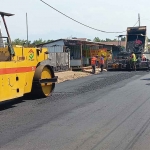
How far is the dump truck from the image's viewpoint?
28.9 m

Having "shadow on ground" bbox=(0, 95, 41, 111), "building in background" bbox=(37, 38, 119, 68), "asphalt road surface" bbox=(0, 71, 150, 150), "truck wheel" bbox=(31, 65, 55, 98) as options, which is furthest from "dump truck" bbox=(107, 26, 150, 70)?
"shadow on ground" bbox=(0, 95, 41, 111)

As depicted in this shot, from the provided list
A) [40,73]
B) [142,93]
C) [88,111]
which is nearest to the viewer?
[88,111]

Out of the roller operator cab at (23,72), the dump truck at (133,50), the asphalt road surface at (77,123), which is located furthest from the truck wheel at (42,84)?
the dump truck at (133,50)

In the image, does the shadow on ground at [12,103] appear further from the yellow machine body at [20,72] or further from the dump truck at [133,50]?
the dump truck at [133,50]

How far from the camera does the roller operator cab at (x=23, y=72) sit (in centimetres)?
988

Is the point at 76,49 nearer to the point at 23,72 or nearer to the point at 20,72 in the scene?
the point at 23,72

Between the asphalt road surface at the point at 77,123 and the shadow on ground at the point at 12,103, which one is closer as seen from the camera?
the asphalt road surface at the point at 77,123

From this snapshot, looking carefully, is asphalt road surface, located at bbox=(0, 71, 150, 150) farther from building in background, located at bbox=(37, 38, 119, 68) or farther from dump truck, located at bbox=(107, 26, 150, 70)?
building in background, located at bbox=(37, 38, 119, 68)

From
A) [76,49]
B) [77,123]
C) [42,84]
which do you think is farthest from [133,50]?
[77,123]

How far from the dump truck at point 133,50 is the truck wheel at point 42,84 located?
16.6 meters

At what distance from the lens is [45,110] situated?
32.4 feet

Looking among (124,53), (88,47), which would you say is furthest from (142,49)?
(88,47)

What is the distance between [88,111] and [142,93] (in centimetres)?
418

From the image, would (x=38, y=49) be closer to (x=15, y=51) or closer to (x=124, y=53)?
(x=15, y=51)
